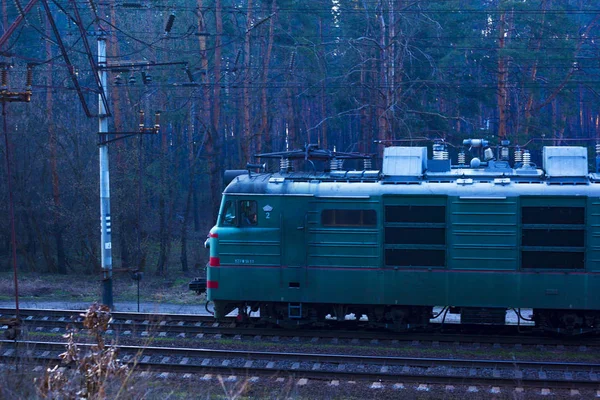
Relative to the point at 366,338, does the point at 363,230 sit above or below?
above

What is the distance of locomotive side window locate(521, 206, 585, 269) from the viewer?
41.0 ft

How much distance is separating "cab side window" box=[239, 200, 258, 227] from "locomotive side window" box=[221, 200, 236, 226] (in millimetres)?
174

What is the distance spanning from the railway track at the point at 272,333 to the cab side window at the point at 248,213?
7.41 feet

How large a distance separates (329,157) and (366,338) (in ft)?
13.1

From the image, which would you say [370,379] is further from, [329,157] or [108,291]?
[108,291]

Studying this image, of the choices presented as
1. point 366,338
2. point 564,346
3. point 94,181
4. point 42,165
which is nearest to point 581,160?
point 564,346

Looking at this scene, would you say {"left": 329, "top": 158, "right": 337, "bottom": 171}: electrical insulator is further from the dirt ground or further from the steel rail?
the dirt ground

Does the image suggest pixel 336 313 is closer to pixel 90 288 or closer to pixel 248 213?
pixel 248 213

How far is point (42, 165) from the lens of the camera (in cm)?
2742

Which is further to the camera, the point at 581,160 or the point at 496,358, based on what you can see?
the point at 581,160

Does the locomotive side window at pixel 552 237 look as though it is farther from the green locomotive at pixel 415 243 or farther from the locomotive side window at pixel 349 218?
the locomotive side window at pixel 349 218

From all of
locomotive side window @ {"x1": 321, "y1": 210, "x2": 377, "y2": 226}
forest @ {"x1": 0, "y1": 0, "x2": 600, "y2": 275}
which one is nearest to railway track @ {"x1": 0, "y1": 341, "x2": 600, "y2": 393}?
locomotive side window @ {"x1": 321, "y1": 210, "x2": 377, "y2": 226}

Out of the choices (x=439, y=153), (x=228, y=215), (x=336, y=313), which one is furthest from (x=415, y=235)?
(x=228, y=215)

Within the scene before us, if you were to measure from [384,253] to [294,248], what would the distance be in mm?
1821
